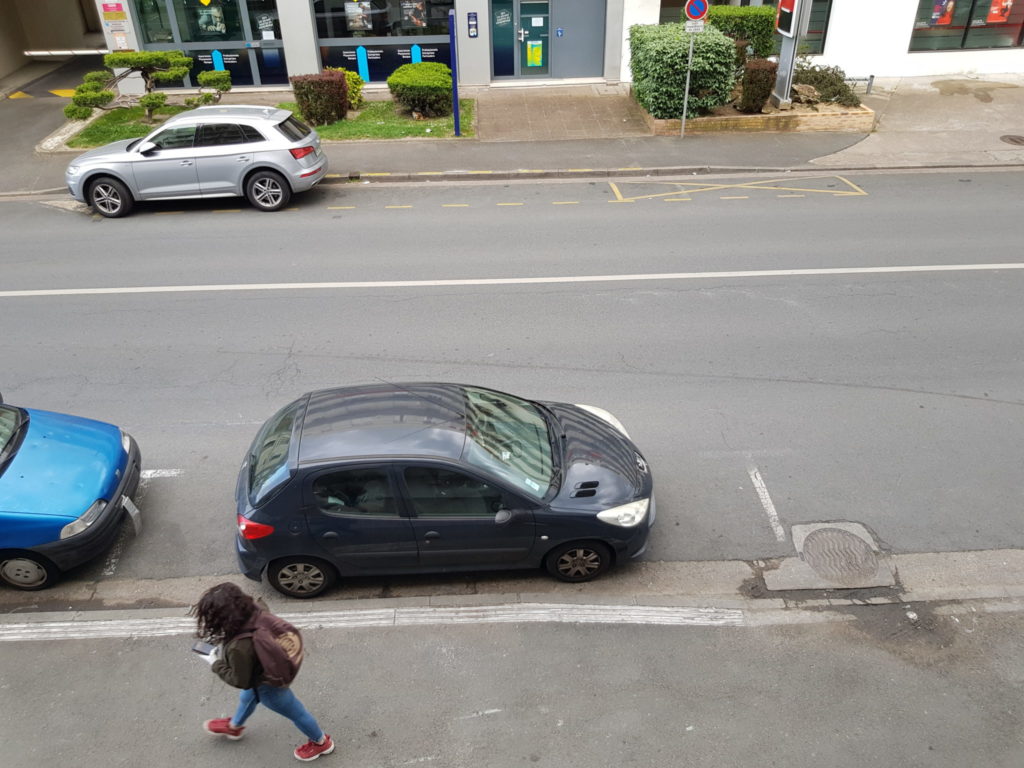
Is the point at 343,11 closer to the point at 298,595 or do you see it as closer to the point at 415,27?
the point at 415,27

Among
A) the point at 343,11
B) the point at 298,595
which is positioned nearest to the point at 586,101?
the point at 343,11

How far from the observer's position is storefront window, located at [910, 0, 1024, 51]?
20688 millimetres

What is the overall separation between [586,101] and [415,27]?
505 centimetres

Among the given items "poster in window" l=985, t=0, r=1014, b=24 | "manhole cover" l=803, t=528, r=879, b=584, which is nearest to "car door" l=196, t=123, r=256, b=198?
"manhole cover" l=803, t=528, r=879, b=584

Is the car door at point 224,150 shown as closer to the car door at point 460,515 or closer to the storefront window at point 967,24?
the car door at point 460,515

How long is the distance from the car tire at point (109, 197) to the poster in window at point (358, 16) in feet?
31.7

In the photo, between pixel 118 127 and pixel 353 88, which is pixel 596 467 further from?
pixel 118 127

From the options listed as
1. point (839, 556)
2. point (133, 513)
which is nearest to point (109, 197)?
point (133, 513)

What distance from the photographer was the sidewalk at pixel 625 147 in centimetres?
1530

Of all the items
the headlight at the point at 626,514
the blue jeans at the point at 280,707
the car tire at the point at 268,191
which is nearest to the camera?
the blue jeans at the point at 280,707

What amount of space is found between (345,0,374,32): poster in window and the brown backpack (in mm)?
19654

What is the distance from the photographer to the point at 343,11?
20.5 meters

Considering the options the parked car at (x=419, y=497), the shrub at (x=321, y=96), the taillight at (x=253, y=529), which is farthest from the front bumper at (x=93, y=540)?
the shrub at (x=321, y=96)

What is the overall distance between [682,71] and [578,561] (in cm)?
1374
